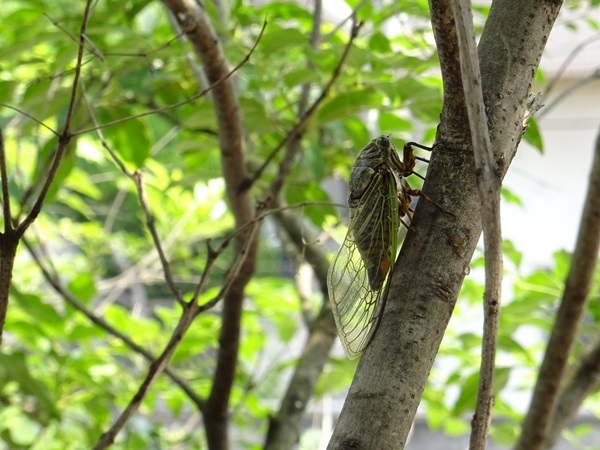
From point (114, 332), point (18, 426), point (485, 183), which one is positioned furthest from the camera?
point (18, 426)

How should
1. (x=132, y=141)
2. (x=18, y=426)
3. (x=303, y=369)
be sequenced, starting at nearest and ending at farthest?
(x=132, y=141)
(x=303, y=369)
(x=18, y=426)

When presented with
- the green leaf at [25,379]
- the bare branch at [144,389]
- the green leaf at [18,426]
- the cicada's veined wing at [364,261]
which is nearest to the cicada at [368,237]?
the cicada's veined wing at [364,261]

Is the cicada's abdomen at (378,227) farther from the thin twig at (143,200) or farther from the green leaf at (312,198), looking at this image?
the green leaf at (312,198)

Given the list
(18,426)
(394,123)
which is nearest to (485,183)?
(394,123)

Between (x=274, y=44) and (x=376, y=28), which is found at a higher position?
(x=376, y=28)

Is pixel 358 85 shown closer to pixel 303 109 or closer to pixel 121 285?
pixel 303 109

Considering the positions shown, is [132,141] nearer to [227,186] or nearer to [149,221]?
[227,186]

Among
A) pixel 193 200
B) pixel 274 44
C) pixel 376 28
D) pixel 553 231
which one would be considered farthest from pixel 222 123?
pixel 553 231

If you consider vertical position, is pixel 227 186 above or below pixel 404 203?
above
